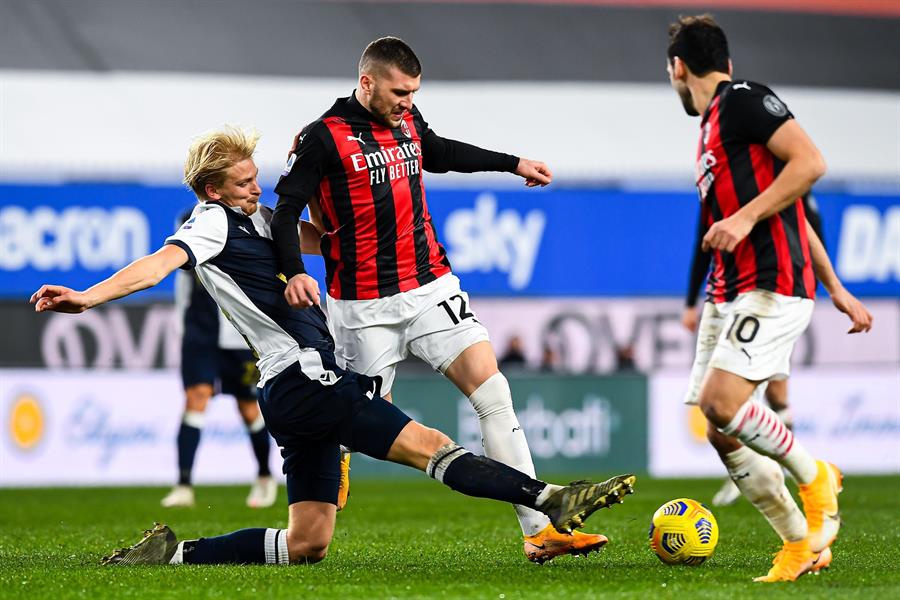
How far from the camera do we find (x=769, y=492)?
474 cm

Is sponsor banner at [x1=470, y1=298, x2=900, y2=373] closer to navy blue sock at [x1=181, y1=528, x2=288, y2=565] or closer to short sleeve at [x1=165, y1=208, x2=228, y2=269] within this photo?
navy blue sock at [x1=181, y1=528, x2=288, y2=565]

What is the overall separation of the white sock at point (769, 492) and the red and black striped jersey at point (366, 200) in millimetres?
1514

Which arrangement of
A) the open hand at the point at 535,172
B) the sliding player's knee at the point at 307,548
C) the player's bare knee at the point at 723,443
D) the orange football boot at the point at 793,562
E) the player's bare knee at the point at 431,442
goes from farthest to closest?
the open hand at the point at 535,172 → the sliding player's knee at the point at 307,548 → the player's bare knee at the point at 723,443 → the player's bare knee at the point at 431,442 → the orange football boot at the point at 793,562

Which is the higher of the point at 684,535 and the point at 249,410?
the point at 249,410

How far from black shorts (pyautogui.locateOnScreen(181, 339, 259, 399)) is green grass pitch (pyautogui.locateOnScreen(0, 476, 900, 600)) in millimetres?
867

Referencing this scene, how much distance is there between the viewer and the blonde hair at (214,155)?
5035 millimetres

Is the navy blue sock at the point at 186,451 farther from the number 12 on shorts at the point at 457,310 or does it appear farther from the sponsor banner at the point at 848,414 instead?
the sponsor banner at the point at 848,414

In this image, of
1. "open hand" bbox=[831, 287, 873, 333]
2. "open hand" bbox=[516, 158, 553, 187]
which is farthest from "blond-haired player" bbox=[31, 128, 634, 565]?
"open hand" bbox=[831, 287, 873, 333]

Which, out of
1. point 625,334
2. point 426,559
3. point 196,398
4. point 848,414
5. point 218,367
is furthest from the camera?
point 625,334

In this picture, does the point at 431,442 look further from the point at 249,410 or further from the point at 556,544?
the point at 249,410

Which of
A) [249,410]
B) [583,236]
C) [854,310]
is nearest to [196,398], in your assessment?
[249,410]

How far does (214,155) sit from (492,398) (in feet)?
4.71

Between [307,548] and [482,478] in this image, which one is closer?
[482,478]

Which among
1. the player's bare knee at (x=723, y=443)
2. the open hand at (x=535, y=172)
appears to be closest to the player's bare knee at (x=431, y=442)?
the player's bare knee at (x=723, y=443)
